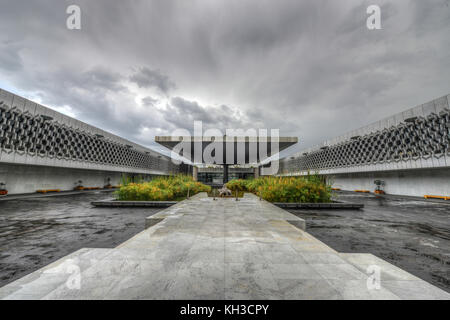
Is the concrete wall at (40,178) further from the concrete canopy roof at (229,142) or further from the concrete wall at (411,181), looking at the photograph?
the concrete wall at (411,181)

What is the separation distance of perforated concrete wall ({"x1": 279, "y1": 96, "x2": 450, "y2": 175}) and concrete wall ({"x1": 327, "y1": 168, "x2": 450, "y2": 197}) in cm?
221

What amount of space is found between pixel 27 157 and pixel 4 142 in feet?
7.81

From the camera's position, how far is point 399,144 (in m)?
20.6

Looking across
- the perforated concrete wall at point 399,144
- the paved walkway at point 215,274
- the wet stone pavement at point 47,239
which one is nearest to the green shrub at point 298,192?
the paved walkway at point 215,274

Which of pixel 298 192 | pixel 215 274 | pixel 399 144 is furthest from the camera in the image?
pixel 399 144

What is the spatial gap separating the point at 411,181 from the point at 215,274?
29.3 m

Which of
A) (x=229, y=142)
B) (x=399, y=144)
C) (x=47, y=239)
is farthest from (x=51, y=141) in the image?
(x=399, y=144)

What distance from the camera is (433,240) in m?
5.25

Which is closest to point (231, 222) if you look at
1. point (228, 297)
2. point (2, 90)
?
point (228, 297)

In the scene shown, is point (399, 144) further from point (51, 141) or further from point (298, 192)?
point (51, 141)

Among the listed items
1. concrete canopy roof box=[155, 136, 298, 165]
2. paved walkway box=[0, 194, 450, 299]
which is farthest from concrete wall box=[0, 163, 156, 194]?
paved walkway box=[0, 194, 450, 299]

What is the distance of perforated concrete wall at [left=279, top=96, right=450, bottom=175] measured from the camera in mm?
16498

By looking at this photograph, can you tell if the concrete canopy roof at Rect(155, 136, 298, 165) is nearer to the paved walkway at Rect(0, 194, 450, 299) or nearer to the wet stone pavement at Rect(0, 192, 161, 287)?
the wet stone pavement at Rect(0, 192, 161, 287)
